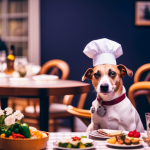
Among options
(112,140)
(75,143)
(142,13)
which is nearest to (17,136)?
(75,143)

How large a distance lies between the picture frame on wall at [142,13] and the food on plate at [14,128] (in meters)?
3.36

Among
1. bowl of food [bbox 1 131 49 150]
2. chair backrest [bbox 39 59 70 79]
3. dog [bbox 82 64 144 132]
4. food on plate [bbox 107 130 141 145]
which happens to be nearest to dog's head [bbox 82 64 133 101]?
dog [bbox 82 64 144 132]

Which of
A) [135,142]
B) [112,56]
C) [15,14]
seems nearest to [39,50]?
[15,14]

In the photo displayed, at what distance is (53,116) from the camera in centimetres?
254

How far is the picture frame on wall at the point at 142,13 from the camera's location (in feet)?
12.8

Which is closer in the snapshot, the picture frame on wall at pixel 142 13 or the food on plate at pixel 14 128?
the food on plate at pixel 14 128

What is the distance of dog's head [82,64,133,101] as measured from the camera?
1.19 meters

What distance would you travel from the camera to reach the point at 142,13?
3898 mm

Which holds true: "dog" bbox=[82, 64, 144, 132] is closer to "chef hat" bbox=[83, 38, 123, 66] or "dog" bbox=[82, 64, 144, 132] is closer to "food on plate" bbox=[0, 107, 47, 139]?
"chef hat" bbox=[83, 38, 123, 66]

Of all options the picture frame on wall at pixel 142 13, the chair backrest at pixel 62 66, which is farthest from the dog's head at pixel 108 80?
the picture frame on wall at pixel 142 13

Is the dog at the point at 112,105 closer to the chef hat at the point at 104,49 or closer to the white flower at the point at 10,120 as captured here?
the chef hat at the point at 104,49

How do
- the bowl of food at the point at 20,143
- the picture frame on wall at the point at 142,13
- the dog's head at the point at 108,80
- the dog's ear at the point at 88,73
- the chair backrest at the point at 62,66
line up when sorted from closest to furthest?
the bowl of food at the point at 20,143 → the dog's head at the point at 108,80 → the dog's ear at the point at 88,73 → the chair backrest at the point at 62,66 → the picture frame on wall at the point at 142,13

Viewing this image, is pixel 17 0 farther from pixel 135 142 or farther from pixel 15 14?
pixel 135 142

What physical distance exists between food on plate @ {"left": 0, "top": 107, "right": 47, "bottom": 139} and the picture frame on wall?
3.36 metres
